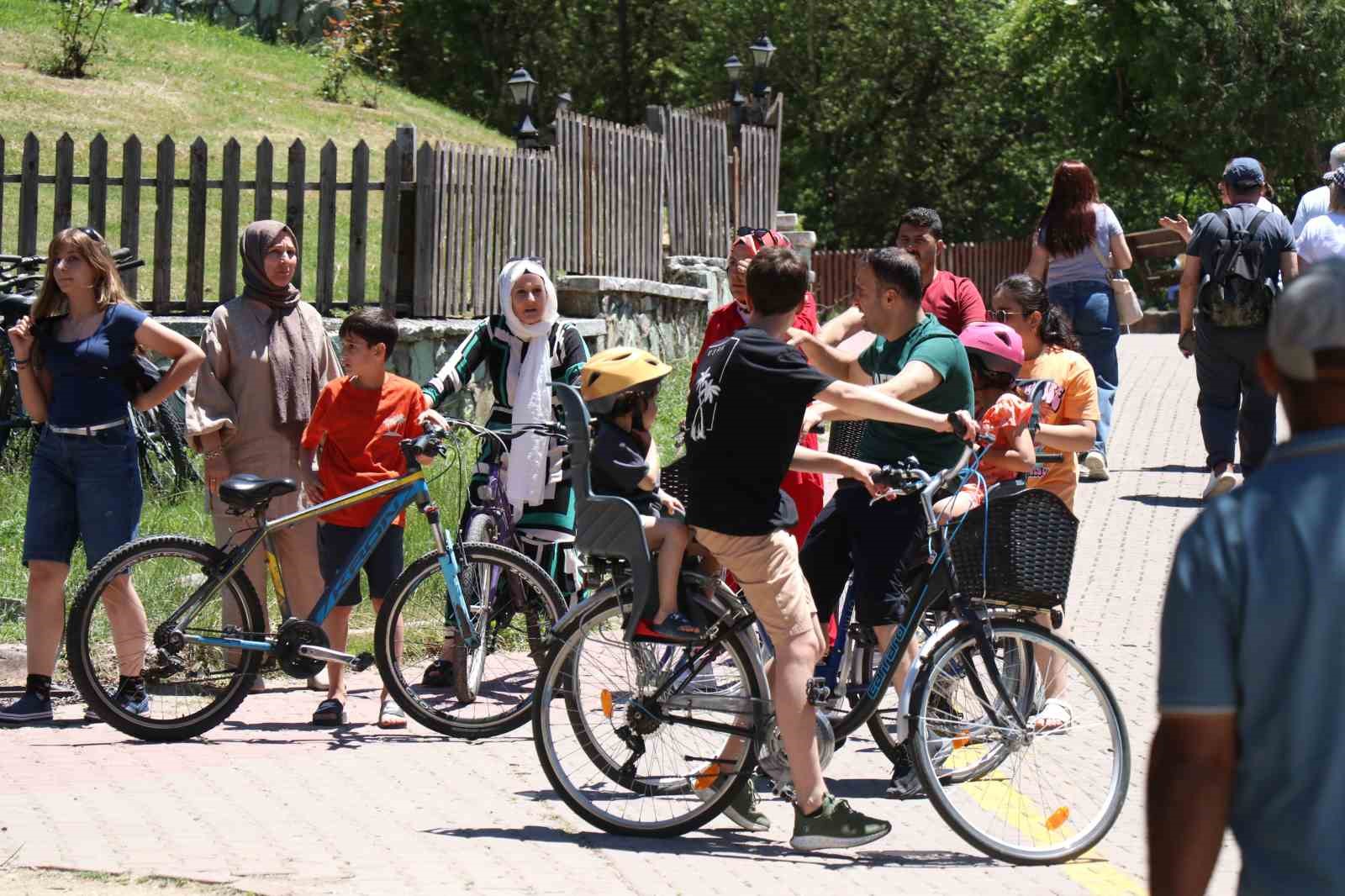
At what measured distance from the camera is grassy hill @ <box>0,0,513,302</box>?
18719mm

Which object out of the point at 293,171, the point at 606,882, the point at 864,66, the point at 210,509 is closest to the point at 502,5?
the point at 864,66

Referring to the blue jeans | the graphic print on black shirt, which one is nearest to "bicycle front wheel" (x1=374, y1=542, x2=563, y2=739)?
the graphic print on black shirt

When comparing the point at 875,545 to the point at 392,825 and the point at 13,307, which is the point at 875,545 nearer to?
the point at 392,825

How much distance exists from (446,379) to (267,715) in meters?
1.50

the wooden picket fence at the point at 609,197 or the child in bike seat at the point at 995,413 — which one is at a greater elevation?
the wooden picket fence at the point at 609,197

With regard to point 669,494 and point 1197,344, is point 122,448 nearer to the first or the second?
point 669,494

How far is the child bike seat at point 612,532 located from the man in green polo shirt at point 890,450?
Result: 66 centimetres

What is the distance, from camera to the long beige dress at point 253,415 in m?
7.27

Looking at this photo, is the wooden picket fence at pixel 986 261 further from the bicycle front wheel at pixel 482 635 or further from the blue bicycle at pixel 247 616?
the blue bicycle at pixel 247 616

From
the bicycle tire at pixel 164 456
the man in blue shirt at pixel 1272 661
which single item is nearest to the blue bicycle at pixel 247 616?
the bicycle tire at pixel 164 456

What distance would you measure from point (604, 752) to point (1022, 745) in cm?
127

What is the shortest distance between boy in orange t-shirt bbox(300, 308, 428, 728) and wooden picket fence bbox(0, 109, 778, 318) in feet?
15.2

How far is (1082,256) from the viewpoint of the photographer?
10461mm

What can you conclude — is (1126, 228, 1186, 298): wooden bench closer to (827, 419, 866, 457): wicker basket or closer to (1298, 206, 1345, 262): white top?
(1298, 206, 1345, 262): white top
